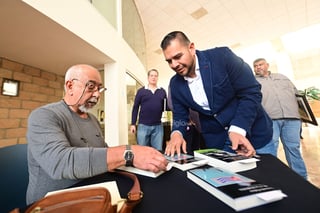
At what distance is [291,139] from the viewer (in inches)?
76.2

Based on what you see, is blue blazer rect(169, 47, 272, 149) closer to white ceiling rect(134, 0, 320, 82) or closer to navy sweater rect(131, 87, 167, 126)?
navy sweater rect(131, 87, 167, 126)

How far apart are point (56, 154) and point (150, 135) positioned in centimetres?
191

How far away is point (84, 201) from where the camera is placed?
13.6 inches

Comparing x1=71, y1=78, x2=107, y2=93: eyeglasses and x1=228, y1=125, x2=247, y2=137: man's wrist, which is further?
x1=71, y1=78, x2=107, y2=93: eyeglasses

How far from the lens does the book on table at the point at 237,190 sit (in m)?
0.35

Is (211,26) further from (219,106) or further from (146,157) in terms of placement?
(146,157)

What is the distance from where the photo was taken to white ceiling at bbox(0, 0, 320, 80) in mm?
1600

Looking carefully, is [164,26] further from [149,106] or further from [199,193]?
[199,193]

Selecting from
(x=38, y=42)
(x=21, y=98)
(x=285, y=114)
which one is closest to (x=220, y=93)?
(x=285, y=114)

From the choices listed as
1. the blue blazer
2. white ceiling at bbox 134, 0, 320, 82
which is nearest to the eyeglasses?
the blue blazer

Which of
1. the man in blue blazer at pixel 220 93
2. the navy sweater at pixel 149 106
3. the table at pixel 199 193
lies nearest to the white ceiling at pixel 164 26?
the navy sweater at pixel 149 106

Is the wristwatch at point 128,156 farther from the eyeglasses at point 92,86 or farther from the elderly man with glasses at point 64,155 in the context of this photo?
the eyeglasses at point 92,86

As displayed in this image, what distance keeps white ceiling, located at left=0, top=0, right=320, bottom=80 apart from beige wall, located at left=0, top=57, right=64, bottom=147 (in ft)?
0.42

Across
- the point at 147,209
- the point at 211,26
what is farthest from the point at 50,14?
the point at 211,26
